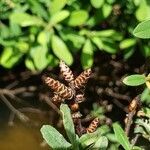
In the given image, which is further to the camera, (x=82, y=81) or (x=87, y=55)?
(x=87, y=55)

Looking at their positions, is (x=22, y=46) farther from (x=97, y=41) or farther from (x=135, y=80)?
(x=135, y=80)

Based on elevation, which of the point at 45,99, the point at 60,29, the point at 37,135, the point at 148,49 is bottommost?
the point at 37,135

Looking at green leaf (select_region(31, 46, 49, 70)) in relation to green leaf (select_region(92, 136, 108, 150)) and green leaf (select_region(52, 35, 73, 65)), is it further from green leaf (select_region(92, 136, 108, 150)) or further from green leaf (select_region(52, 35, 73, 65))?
green leaf (select_region(92, 136, 108, 150))

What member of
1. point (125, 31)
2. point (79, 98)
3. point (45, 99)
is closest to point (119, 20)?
point (125, 31)

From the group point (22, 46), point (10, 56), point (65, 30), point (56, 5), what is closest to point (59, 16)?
point (56, 5)

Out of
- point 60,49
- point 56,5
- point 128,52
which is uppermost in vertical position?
point 56,5

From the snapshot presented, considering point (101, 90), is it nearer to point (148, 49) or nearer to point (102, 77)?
point (102, 77)

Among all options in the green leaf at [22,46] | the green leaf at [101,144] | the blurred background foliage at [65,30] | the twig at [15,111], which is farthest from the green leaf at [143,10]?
the green leaf at [101,144]

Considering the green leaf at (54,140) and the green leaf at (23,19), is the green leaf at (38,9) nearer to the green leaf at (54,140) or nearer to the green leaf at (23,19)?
the green leaf at (23,19)
